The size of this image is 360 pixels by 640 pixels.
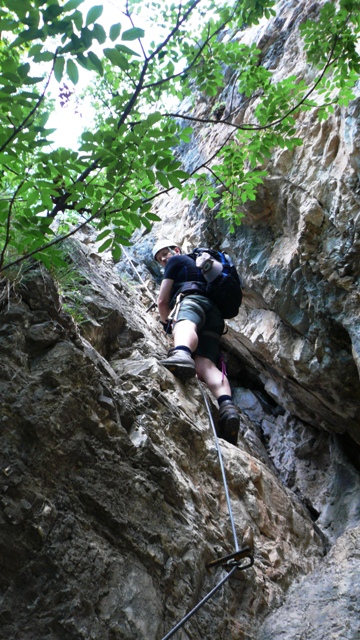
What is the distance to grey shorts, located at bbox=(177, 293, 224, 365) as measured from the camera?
5.34m

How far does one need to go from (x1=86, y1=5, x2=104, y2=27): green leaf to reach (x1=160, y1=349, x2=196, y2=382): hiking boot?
281cm

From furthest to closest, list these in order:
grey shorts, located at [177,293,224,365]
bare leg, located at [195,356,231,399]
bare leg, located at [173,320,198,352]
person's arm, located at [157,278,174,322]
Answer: person's arm, located at [157,278,174,322], grey shorts, located at [177,293,224,365], bare leg, located at [195,356,231,399], bare leg, located at [173,320,198,352]

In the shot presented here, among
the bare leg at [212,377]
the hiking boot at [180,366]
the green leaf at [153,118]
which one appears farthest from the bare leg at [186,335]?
the green leaf at [153,118]

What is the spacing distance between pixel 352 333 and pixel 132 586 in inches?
137

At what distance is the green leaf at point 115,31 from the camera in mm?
2273

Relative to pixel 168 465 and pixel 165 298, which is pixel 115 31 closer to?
pixel 168 465

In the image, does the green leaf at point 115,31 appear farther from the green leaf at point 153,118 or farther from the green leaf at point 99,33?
the green leaf at point 153,118

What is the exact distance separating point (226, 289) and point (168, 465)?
287 centimetres

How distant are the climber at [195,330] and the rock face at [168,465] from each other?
0.88 ft

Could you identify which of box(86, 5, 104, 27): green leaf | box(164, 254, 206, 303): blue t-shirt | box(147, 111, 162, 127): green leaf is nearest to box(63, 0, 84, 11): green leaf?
box(86, 5, 104, 27): green leaf

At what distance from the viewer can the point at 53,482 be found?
2.46 metres

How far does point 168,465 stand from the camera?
3.06 metres

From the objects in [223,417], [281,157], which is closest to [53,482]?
[223,417]

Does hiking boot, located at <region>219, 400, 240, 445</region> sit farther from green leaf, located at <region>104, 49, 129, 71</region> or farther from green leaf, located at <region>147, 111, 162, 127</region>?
green leaf, located at <region>104, 49, 129, 71</region>
